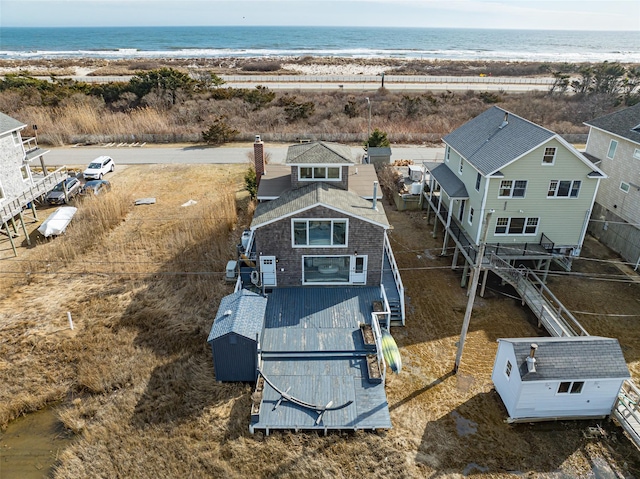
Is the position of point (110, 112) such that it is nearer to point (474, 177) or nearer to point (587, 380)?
point (474, 177)

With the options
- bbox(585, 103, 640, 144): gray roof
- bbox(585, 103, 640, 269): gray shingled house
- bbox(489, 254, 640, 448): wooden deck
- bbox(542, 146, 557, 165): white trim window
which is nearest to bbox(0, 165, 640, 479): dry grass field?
bbox(489, 254, 640, 448): wooden deck

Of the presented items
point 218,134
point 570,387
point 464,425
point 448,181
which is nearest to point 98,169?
point 218,134

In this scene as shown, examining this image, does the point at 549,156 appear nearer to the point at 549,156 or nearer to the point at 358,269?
the point at 549,156

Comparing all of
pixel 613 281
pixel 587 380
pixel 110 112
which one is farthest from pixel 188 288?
pixel 110 112

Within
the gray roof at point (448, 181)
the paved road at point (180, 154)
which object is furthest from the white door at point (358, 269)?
the paved road at point (180, 154)

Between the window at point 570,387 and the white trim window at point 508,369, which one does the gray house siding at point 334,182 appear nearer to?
the white trim window at point 508,369

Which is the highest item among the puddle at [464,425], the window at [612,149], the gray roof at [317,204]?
the window at [612,149]
